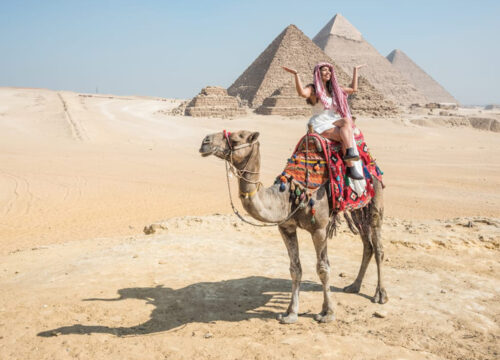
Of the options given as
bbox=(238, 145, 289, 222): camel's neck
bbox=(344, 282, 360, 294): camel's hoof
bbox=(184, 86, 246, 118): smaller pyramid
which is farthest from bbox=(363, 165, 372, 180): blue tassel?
bbox=(184, 86, 246, 118): smaller pyramid

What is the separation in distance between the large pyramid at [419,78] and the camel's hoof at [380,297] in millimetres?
169654

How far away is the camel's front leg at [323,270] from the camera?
4.09 m

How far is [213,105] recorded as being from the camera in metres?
53.2

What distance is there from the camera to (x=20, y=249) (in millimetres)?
7840

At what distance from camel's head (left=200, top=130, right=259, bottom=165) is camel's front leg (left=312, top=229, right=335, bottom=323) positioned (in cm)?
113

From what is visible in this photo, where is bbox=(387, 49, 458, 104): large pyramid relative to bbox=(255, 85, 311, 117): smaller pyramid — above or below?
above

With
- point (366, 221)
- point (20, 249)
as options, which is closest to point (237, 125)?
point (20, 249)

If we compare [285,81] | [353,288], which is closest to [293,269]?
[353,288]

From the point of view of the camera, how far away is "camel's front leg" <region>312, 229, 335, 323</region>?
4.09m

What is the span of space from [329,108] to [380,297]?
2268mm

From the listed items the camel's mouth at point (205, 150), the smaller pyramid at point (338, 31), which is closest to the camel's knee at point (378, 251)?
the camel's mouth at point (205, 150)

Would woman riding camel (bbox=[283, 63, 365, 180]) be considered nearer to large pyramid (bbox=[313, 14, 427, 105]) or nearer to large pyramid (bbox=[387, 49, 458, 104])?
large pyramid (bbox=[313, 14, 427, 105])

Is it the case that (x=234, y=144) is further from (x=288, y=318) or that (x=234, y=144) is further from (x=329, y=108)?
(x=288, y=318)

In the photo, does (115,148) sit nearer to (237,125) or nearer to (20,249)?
(20,249)
